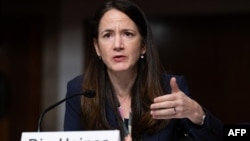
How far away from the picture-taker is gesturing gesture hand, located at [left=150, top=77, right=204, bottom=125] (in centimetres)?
142

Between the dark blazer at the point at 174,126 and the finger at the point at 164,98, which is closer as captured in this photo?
the finger at the point at 164,98

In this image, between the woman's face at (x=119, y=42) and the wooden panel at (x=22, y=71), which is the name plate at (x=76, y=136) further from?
the wooden panel at (x=22, y=71)

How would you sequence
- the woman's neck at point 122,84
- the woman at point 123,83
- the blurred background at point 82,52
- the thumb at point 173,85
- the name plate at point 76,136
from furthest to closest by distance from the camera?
the blurred background at point 82,52
the woman's neck at point 122,84
the woman at point 123,83
the thumb at point 173,85
the name plate at point 76,136

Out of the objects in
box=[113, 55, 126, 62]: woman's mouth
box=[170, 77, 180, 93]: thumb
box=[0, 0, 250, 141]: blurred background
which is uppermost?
box=[0, 0, 250, 141]: blurred background

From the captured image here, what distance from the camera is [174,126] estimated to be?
173 cm

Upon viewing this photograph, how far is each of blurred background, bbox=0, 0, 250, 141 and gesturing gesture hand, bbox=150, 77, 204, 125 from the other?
2.06 metres

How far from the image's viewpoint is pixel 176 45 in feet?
12.7

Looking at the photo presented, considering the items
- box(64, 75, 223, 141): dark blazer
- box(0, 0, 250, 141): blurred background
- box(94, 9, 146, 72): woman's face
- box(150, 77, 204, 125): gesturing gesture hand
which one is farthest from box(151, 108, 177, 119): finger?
box(0, 0, 250, 141): blurred background

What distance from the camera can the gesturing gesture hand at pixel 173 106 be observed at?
1.42 meters

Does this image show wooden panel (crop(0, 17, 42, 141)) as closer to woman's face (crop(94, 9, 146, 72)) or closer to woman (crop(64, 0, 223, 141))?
woman (crop(64, 0, 223, 141))

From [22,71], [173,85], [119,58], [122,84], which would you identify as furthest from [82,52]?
[173,85]

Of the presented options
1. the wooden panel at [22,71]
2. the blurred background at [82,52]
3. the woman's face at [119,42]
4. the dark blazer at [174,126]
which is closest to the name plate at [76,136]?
the dark blazer at [174,126]

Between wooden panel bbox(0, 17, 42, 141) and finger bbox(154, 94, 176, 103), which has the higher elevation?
wooden panel bbox(0, 17, 42, 141)

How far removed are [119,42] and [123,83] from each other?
19 centimetres
